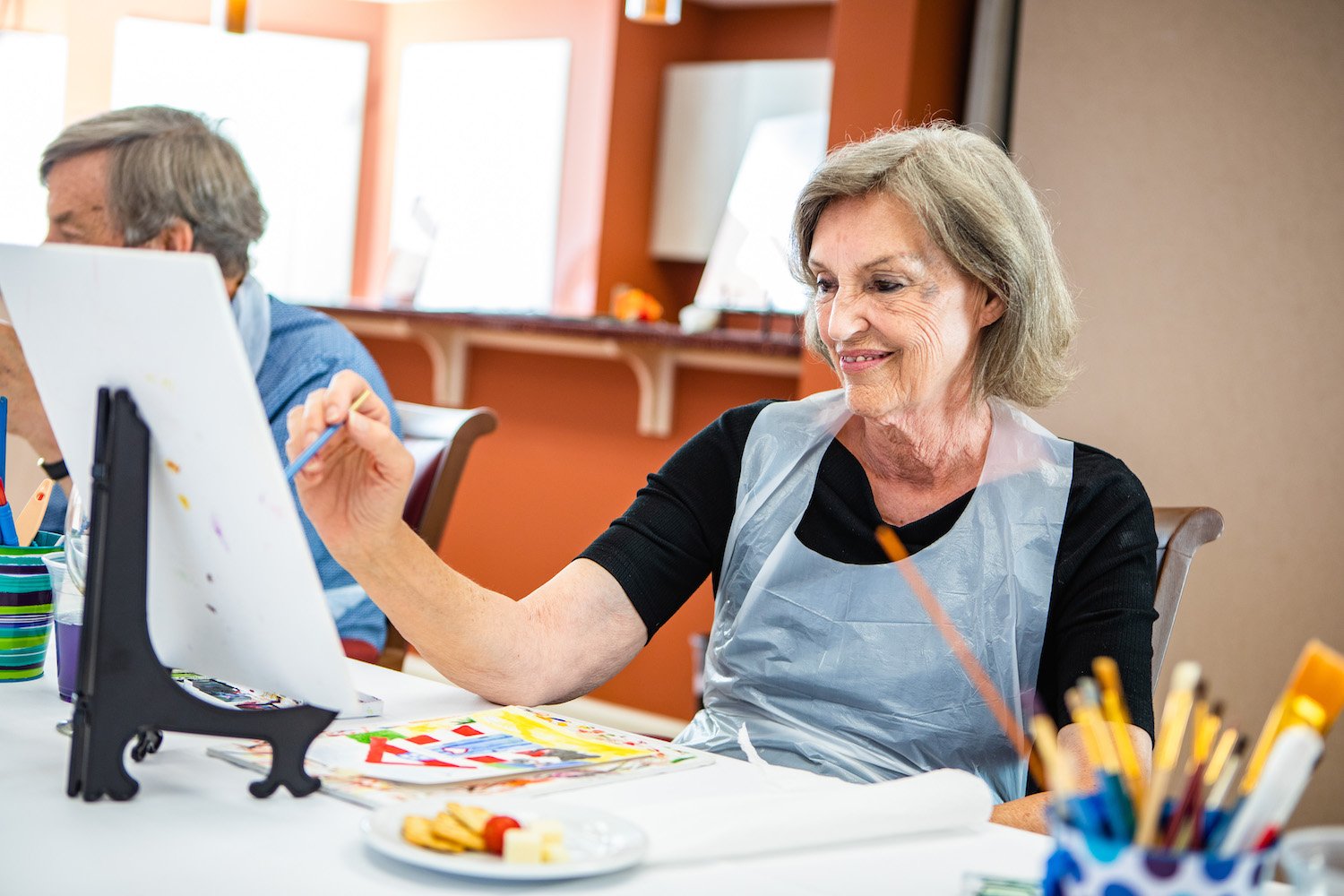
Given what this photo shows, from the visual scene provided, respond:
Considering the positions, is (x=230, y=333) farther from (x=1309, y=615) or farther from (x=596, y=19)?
(x=596, y=19)

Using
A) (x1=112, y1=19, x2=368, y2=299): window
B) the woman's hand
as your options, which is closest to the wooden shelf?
(x1=112, y1=19, x2=368, y2=299): window

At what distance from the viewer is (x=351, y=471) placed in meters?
1.14

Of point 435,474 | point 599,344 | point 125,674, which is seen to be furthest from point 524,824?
point 599,344

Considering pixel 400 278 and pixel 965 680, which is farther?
pixel 400 278

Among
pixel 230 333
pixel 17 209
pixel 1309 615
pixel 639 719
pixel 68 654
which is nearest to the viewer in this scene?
pixel 230 333

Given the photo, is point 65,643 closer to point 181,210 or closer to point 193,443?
point 193,443

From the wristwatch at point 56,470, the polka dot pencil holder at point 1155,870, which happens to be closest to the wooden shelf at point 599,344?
the wristwatch at point 56,470

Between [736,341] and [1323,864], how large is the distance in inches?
113

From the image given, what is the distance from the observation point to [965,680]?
137 cm

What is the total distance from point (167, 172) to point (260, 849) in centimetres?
148

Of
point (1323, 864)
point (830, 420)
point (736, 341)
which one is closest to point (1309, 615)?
point (736, 341)

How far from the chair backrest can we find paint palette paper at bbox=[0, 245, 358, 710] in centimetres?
88

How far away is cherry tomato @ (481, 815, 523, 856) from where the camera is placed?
81cm

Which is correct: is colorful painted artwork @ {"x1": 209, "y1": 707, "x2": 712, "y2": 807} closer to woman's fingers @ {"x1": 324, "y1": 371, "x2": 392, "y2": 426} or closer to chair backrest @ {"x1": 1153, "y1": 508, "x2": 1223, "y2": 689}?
woman's fingers @ {"x1": 324, "y1": 371, "x2": 392, "y2": 426}
